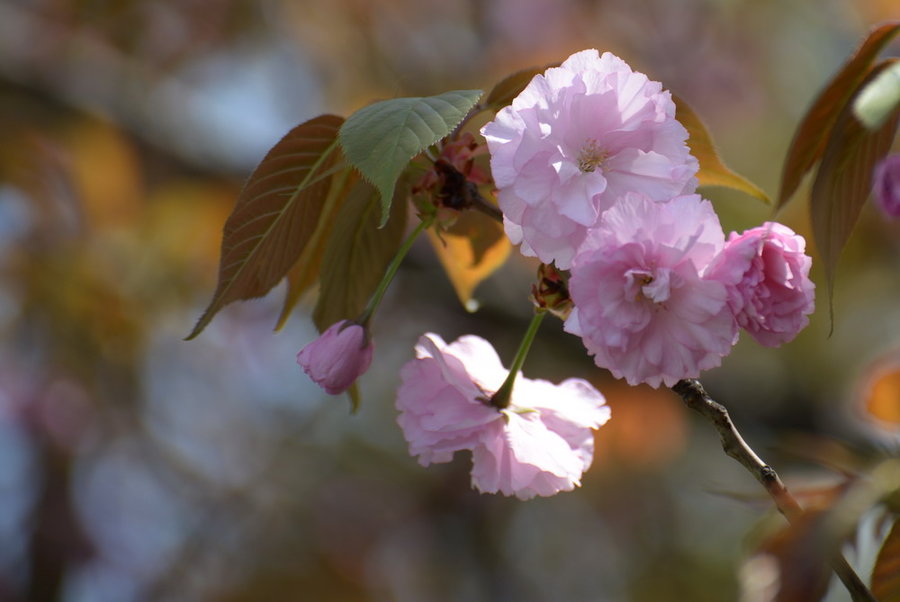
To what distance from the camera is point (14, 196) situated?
133 inches

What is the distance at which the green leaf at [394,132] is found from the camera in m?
0.61

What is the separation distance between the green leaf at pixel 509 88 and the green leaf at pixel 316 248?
142mm

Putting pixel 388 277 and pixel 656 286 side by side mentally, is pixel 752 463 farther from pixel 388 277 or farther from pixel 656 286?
pixel 388 277

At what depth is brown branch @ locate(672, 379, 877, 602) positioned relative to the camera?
0.53 metres

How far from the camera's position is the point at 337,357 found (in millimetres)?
727

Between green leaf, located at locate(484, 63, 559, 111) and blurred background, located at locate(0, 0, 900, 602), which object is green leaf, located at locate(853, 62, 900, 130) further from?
blurred background, located at locate(0, 0, 900, 602)

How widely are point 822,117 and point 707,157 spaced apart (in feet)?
0.38

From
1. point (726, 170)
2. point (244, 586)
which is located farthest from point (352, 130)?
point (244, 586)

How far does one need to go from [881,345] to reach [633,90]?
3.16m

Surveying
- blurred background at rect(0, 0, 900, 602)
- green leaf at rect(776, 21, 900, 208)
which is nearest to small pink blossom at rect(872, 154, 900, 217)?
green leaf at rect(776, 21, 900, 208)

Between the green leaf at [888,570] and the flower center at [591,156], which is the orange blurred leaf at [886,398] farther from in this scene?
the flower center at [591,156]

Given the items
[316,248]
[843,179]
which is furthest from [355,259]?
[843,179]

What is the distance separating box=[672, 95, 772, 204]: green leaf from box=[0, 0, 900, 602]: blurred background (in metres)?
1.90

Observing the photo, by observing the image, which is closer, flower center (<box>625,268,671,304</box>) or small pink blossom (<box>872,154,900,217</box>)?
flower center (<box>625,268,671,304</box>)
